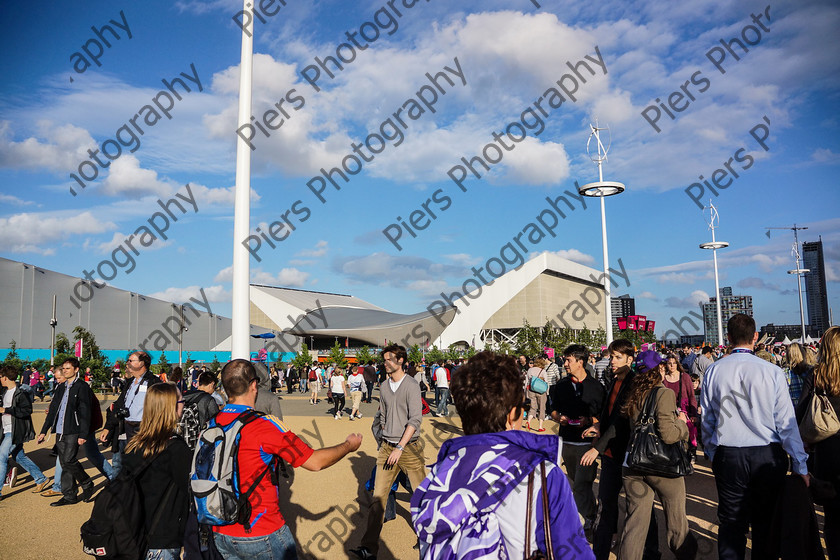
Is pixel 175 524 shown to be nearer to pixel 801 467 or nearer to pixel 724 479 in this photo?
pixel 724 479

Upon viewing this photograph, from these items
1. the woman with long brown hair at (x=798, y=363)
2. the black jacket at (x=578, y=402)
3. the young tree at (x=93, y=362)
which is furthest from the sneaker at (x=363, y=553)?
the young tree at (x=93, y=362)

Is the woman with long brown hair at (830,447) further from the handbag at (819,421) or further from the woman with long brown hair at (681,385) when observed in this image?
the woman with long brown hair at (681,385)

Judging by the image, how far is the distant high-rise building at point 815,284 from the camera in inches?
5541

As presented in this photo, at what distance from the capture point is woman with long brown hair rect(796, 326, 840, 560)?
3779 millimetres

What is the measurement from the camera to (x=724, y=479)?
4004mm

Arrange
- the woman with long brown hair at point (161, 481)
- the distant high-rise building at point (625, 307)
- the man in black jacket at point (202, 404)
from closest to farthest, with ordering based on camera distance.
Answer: the woman with long brown hair at point (161, 481)
the man in black jacket at point (202, 404)
the distant high-rise building at point (625, 307)

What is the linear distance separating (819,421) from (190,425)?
5017mm

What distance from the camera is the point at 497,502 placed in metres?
1.86

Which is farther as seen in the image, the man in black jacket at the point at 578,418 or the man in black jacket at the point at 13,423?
the man in black jacket at the point at 13,423

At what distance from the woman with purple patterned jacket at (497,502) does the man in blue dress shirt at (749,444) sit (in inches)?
104

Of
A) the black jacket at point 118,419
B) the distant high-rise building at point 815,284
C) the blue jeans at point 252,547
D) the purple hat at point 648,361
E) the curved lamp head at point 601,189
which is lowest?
the blue jeans at point 252,547

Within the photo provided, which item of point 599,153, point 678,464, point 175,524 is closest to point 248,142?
point 175,524

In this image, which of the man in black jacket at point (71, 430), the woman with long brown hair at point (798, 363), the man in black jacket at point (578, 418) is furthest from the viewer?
the man in black jacket at point (71, 430)

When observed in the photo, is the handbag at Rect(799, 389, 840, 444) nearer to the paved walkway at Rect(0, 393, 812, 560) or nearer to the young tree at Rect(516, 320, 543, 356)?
the paved walkway at Rect(0, 393, 812, 560)
